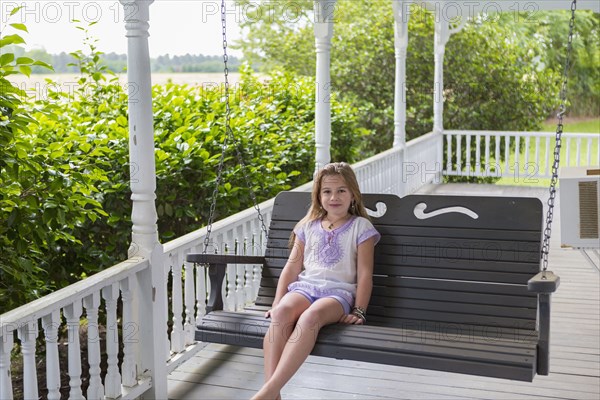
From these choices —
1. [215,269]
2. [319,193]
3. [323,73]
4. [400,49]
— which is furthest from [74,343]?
[400,49]

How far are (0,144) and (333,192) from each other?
136 centimetres

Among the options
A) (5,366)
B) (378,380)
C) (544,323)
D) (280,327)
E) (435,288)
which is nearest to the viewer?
(5,366)

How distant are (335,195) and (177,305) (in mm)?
1079

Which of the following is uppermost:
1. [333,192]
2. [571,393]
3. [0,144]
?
[0,144]

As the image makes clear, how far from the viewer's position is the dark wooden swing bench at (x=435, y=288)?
9.55 feet

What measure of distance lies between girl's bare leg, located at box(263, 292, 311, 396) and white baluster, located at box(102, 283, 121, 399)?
0.71 m

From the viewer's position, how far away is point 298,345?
293 cm

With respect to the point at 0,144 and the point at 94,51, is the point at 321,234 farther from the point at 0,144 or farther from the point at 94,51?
the point at 94,51

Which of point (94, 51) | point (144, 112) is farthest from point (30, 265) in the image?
point (94, 51)

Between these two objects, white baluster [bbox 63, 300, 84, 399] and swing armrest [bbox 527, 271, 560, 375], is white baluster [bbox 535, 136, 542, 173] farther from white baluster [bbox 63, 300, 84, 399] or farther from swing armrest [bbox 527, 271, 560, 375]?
white baluster [bbox 63, 300, 84, 399]

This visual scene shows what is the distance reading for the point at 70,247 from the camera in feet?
14.5

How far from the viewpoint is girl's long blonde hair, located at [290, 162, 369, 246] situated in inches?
135

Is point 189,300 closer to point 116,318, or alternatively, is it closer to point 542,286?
point 116,318

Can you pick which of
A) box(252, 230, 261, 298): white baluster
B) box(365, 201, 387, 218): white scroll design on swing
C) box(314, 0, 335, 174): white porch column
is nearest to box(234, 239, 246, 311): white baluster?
box(252, 230, 261, 298): white baluster
